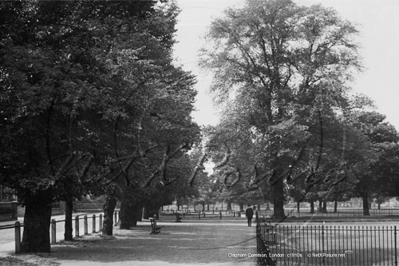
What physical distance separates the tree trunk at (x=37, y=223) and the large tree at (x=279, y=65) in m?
28.8

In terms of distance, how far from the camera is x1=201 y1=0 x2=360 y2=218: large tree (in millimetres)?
50094

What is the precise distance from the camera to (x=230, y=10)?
2099 inches

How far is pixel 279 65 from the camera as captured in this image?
52844 millimetres

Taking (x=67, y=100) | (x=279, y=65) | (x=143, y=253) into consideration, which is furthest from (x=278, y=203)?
(x=67, y=100)

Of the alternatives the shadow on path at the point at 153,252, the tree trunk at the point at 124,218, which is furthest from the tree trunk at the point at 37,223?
the tree trunk at the point at 124,218

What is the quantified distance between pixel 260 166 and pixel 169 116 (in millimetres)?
22926

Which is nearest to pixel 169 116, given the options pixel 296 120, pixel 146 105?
pixel 146 105

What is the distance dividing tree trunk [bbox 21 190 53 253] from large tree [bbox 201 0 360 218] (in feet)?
94.3

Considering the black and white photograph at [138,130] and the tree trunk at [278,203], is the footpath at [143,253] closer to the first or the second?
the black and white photograph at [138,130]

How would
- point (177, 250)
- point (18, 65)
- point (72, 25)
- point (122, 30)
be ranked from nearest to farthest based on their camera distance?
point (18, 65) < point (72, 25) < point (122, 30) < point (177, 250)

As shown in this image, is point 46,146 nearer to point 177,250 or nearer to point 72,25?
point 72,25

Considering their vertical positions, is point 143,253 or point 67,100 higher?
point 67,100

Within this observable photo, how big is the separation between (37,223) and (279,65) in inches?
1356

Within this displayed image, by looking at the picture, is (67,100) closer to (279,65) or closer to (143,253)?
(143,253)
